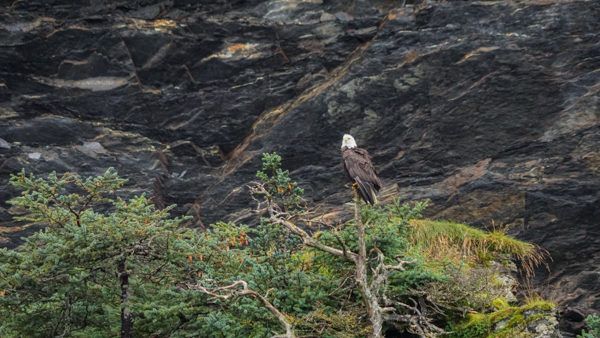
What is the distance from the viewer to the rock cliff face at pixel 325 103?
1698 cm

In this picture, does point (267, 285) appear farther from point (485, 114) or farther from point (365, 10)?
point (365, 10)

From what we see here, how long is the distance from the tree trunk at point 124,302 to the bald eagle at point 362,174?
3.25 metres

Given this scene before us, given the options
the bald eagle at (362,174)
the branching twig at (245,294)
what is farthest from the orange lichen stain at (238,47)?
the branching twig at (245,294)

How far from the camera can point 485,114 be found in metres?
17.7

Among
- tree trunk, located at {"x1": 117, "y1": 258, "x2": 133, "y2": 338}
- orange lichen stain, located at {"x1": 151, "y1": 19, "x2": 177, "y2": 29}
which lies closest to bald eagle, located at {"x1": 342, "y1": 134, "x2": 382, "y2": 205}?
tree trunk, located at {"x1": 117, "y1": 258, "x2": 133, "y2": 338}

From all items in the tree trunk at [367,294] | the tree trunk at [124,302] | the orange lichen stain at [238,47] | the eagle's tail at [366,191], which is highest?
the tree trunk at [367,294]

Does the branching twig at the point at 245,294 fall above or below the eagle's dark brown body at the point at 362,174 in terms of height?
above

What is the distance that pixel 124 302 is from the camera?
10477mm

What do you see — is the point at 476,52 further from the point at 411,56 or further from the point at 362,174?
the point at 362,174

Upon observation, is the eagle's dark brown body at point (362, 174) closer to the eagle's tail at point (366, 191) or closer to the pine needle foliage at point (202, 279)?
the eagle's tail at point (366, 191)

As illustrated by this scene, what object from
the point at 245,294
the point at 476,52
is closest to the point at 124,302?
the point at 245,294

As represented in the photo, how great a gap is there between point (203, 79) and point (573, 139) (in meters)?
8.01

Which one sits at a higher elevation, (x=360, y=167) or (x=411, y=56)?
(x=360, y=167)

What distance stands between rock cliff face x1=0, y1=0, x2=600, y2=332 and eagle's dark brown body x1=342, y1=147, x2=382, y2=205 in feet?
15.3
